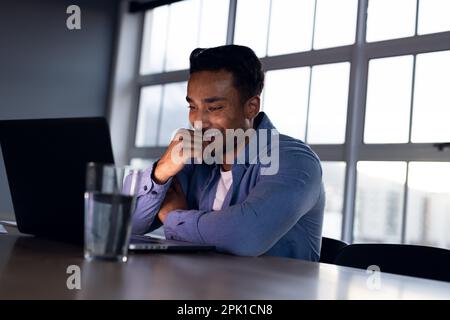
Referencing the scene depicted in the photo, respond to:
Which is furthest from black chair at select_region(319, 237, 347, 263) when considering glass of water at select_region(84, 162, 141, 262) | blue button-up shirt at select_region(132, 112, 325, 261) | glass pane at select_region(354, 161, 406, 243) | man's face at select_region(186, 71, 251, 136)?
glass pane at select_region(354, 161, 406, 243)

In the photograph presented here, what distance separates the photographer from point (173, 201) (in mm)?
1802

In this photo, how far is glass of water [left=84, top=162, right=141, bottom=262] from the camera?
34.5 inches

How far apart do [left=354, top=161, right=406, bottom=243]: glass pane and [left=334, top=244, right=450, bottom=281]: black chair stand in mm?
2084

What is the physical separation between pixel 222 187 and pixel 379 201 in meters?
2.05

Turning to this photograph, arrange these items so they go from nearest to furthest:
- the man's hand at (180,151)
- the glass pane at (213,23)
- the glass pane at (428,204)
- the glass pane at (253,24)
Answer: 1. the man's hand at (180,151)
2. the glass pane at (428,204)
3. the glass pane at (253,24)
4. the glass pane at (213,23)

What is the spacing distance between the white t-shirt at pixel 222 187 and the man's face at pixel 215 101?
13 centimetres

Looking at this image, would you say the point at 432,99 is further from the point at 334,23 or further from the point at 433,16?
the point at 334,23

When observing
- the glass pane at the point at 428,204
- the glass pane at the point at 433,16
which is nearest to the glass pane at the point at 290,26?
the glass pane at the point at 433,16

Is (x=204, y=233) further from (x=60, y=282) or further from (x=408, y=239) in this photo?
(x=408, y=239)

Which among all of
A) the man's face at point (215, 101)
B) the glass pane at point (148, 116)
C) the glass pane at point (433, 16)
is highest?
the glass pane at point (433, 16)

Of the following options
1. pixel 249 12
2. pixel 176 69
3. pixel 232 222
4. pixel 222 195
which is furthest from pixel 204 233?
pixel 176 69

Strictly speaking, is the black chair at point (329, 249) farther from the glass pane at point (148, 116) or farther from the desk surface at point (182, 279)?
the glass pane at point (148, 116)

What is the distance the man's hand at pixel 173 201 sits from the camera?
1760 millimetres
